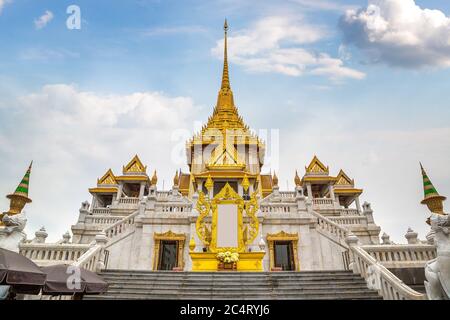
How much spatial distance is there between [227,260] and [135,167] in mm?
20985

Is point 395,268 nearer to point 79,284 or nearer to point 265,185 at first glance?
point 79,284

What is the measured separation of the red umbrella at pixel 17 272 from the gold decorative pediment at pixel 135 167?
82.9 ft

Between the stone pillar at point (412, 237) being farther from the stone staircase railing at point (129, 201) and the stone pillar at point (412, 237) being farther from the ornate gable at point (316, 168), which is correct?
the stone staircase railing at point (129, 201)

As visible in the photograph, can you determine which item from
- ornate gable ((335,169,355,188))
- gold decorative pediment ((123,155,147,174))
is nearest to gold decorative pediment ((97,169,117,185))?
gold decorative pediment ((123,155,147,174))

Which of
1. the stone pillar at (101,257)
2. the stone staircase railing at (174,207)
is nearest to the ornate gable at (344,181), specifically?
the stone staircase railing at (174,207)

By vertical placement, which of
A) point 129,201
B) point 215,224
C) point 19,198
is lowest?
point 19,198

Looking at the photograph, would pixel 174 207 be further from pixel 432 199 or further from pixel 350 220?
pixel 432 199

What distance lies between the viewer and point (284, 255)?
640 inches

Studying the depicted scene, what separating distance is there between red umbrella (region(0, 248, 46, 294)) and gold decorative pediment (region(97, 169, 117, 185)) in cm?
2696

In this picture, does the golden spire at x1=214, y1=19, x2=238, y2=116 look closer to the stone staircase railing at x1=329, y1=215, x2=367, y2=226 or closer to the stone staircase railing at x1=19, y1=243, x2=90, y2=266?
the stone staircase railing at x1=329, y1=215, x2=367, y2=226

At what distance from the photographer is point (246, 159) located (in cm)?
3344

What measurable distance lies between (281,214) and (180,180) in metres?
17.0

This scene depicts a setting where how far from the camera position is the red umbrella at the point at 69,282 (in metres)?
6.32

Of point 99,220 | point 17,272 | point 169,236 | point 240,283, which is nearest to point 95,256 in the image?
point 169,236
